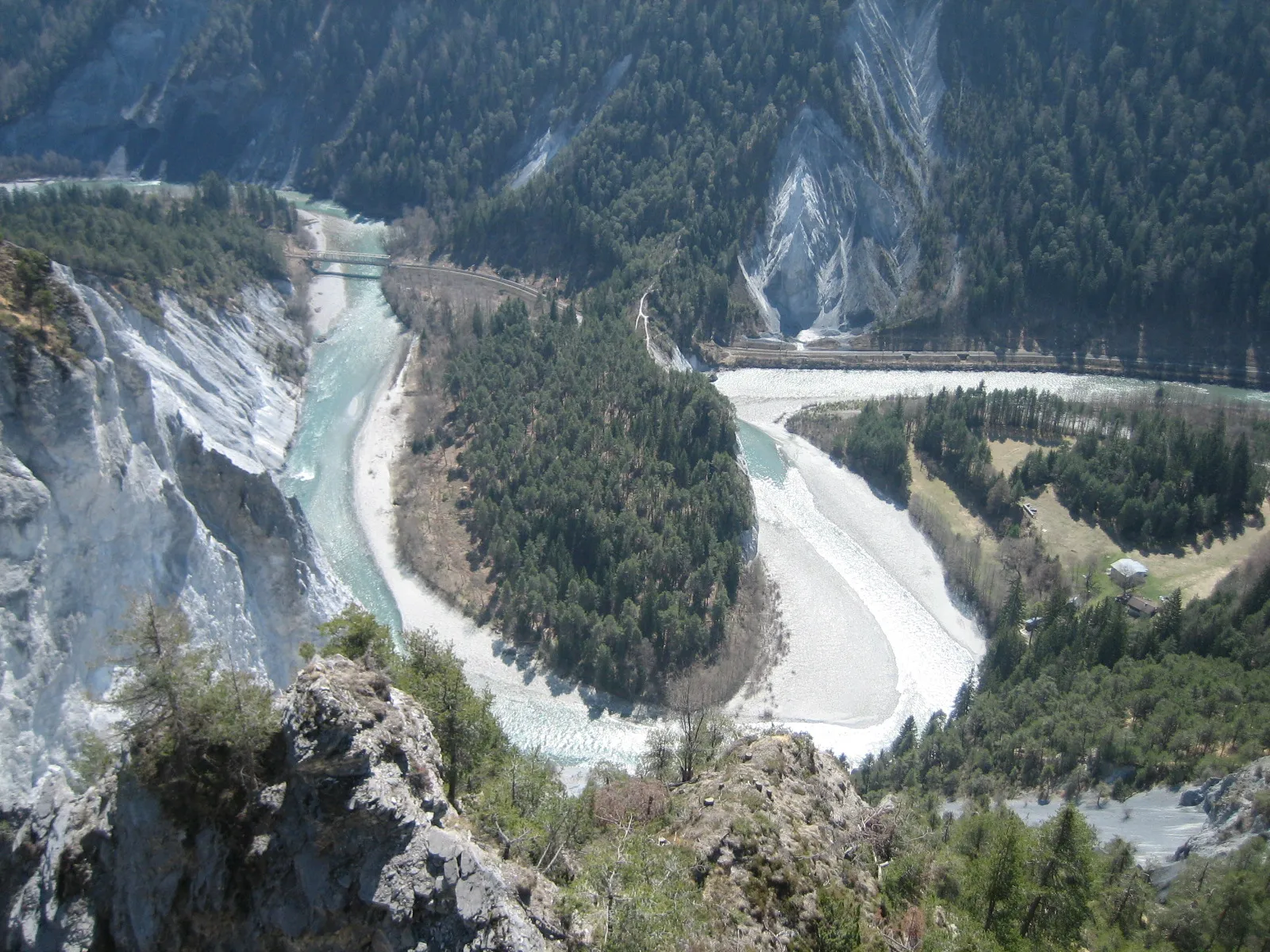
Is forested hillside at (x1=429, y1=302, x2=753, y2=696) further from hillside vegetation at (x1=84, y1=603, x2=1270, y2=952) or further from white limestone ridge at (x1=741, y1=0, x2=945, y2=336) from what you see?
white limestone ridge at (x1=741, y1=0, x2=945, y2=336)

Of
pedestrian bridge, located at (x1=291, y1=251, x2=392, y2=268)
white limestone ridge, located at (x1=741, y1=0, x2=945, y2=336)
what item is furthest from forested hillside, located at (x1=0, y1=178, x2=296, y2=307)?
white limestone ridge, located at (x1=741, y1=0, x2=945, y2=336)

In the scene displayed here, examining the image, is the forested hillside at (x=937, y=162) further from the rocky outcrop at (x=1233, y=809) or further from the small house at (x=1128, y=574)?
the rocky outcrop at (x=1233, y=809)

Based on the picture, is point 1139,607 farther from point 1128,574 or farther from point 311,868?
point 311,868

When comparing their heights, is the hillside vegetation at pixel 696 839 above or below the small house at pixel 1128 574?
above

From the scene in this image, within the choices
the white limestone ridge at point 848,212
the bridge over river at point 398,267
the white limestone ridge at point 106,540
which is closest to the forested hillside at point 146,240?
the bridge over river at point 398,267

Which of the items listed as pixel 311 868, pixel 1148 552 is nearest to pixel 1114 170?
pixel 1148 552
